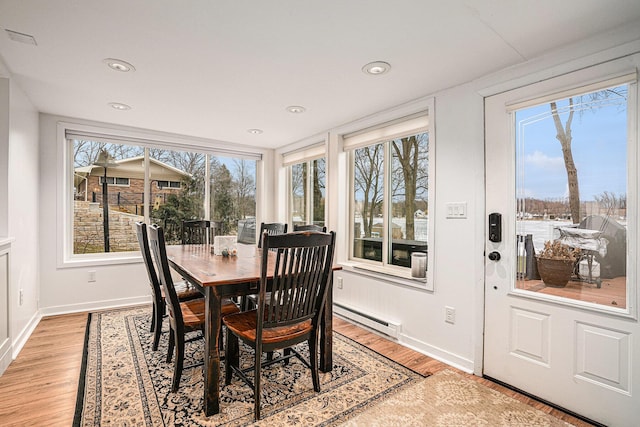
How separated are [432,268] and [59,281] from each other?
4.04 meters

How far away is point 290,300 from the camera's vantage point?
6.35 ft

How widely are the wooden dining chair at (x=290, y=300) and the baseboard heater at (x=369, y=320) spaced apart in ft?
3.70

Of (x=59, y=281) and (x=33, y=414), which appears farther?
(x=59, y=281)

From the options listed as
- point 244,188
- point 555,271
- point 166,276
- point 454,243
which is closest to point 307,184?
point 244,188

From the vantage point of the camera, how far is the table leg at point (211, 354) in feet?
6.09

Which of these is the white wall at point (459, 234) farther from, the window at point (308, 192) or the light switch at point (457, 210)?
the window at point (308, 192)

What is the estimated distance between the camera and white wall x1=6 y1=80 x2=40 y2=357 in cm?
258

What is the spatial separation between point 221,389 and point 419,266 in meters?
1.89

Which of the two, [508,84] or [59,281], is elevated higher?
[508,84]

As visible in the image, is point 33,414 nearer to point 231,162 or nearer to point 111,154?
point 111,154

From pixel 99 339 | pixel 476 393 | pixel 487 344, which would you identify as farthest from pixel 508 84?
pixel 99 339

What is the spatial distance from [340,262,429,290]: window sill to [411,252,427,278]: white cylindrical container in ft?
0.18

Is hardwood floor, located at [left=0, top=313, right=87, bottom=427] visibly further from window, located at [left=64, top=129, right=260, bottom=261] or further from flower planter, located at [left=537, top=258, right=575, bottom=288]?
flower planter, located at [left=537, top=258, right=575, bottom=288]

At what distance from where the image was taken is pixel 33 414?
1888mm
